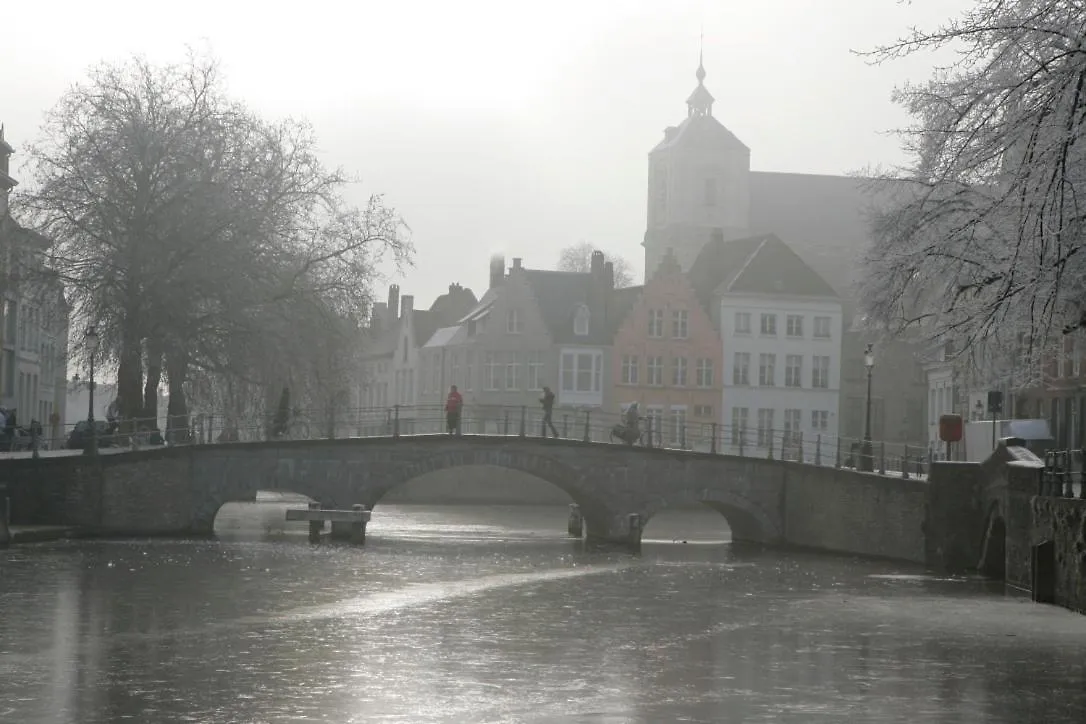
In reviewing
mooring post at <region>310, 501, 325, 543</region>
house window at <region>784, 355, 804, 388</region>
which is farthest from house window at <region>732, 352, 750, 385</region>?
mooring post at <region>310, 501, 325, 543</region>

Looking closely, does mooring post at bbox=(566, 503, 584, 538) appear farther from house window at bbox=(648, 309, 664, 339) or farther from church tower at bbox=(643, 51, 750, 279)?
church tower at bbox=(643, 51, 750, 279)

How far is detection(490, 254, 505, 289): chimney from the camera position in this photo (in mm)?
102438

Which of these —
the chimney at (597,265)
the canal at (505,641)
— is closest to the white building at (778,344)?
the chimney at (597,265)

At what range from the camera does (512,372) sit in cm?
9175

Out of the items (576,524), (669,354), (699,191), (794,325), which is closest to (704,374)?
(669,354)

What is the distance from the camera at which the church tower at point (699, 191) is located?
403 ft

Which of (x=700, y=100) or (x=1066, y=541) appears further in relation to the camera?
(x=700, y=100)

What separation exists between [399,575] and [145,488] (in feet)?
41.5

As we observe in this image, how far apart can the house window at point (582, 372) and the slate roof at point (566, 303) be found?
670 mm

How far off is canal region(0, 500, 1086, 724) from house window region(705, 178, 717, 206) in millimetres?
80745

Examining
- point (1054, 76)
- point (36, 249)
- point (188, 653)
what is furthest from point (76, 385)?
point (1054, 76)

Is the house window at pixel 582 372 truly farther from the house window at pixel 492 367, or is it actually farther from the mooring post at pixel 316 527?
the mooring post at pixel 316 527

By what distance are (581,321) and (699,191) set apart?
34.8 meters

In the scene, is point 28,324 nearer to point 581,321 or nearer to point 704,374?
point 581,321
